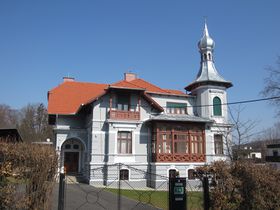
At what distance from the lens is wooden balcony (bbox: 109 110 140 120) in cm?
2688

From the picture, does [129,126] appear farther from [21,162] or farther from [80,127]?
[21,162]

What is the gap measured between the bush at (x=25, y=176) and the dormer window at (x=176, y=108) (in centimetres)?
2482

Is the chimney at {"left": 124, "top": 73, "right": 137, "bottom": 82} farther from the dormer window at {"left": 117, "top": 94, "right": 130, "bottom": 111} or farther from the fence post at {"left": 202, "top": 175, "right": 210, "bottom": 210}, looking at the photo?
the fence post at {"left": 202, "top": 175, "right": 210, "bottom": 210}

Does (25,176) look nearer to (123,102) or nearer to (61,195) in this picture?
(61,195)

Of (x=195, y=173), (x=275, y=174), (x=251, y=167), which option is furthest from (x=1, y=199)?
(x=275, y=174)

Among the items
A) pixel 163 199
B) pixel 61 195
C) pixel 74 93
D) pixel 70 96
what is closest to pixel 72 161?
pixel 70 96

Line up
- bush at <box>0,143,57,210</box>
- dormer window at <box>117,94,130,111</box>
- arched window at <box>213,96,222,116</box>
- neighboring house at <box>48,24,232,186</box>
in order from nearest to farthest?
bush at <box>0,143,57,210</box>, neighboring house at <box>48,24,232,186</box>, dormer window at <box>117,94,130,111</box>, arched window at <box>213,96,222,116</box>

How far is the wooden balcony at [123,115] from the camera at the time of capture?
26880 millimetres

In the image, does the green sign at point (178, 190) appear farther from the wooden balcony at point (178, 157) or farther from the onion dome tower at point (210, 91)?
the onion dome tower at point (210, 91)

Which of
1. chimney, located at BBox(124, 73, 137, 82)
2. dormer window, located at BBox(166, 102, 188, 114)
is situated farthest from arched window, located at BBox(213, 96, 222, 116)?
chimney, located at BBox(124, 73, 137, 82)

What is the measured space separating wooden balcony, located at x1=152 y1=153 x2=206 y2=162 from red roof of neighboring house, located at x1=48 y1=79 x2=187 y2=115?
4.48 m

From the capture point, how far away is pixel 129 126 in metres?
27.3

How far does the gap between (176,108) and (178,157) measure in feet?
21.4

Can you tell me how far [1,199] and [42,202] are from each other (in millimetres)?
A: 917
